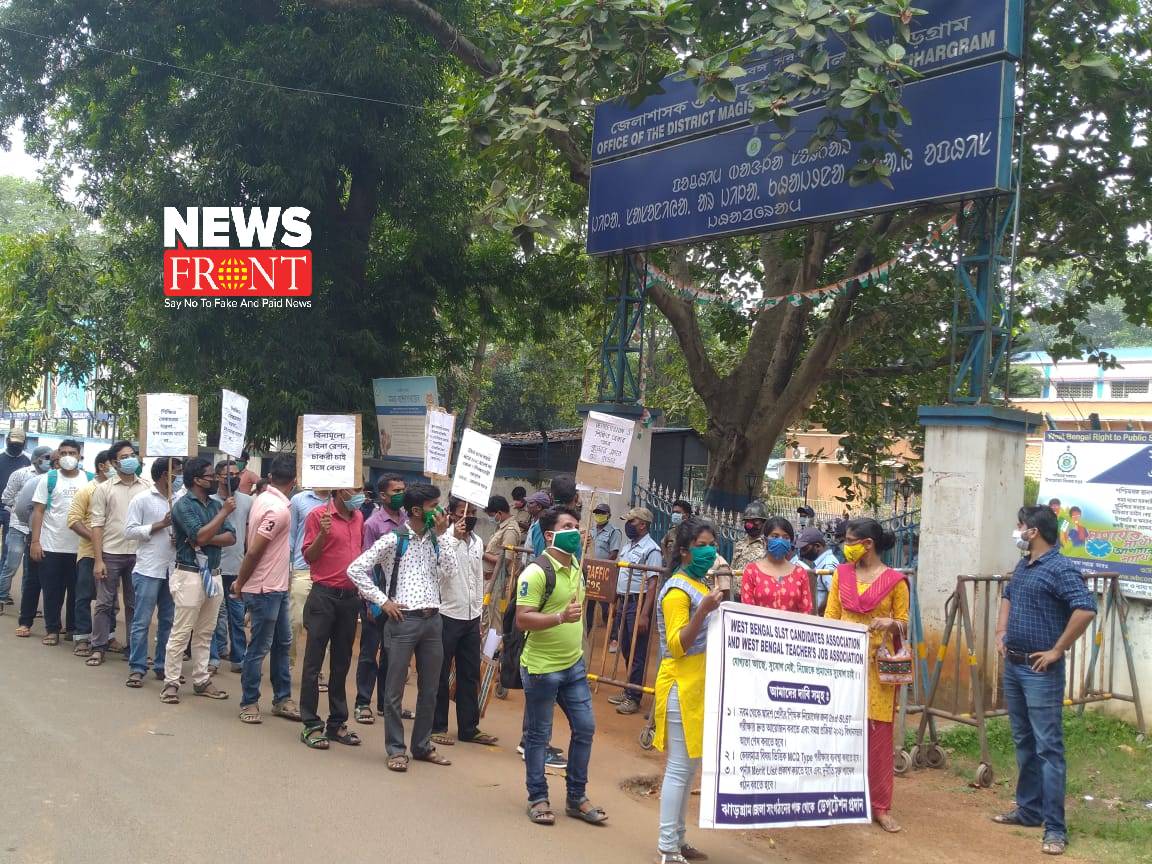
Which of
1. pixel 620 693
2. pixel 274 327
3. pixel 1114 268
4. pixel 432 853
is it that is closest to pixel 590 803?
pixel 432 853

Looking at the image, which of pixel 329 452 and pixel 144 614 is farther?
pixel 144 614

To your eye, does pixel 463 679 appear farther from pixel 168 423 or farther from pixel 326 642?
pixel 168 423

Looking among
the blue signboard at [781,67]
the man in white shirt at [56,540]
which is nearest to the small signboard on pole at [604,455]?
the blue signboard at [781,67]

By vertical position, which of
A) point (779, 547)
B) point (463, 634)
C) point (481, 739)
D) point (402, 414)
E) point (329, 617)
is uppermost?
point (402, 414)

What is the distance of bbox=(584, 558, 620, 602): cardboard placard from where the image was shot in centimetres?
902

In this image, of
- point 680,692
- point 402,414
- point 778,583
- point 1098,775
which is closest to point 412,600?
point 680,692

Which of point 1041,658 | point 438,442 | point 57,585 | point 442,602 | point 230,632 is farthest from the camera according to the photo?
point 57,585

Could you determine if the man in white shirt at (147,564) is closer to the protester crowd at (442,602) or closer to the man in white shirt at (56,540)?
the protester crowd at (442,602)

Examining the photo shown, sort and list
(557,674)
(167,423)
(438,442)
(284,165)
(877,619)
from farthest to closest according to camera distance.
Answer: (284,165) → (167,423) → (438,442) → (877,619) → (557,674)

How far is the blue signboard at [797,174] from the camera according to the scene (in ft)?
29.6

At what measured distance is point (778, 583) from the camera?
6.46m

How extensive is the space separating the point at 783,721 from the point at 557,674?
1.35m

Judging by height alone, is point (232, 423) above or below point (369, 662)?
above

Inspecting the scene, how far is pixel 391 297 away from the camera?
15727mm
